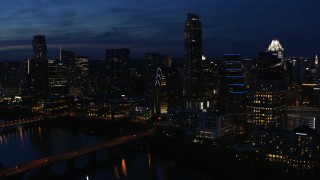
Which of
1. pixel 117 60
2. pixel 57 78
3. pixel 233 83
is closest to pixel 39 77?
pixel 57 78

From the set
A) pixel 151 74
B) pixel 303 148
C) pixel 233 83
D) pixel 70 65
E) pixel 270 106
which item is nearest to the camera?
pixel 303 148

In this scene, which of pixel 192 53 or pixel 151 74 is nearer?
pixel 192 53

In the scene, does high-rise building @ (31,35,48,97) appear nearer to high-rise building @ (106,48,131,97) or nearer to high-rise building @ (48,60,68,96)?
high-rise building @ (48,60,68,96)

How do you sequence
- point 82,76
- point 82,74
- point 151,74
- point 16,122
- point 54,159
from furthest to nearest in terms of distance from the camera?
1. point 82,74
2. point 82,76
3. point 151,74
4. point 16,122
5. point 54,159

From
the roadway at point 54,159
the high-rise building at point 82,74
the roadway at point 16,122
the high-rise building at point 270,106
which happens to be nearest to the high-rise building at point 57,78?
the high-rise building at point 82,74

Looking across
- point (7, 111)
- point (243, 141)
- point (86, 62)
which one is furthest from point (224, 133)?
point (86, 62)

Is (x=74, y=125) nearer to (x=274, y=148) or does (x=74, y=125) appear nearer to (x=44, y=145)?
(x=44, y=145)

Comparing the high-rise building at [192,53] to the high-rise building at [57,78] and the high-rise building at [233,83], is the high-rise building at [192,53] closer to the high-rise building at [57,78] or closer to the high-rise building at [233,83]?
the high-rise building at [233,83]

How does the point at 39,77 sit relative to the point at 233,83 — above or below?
above

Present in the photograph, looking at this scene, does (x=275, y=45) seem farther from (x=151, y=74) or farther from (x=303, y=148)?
(x=303, y=148)

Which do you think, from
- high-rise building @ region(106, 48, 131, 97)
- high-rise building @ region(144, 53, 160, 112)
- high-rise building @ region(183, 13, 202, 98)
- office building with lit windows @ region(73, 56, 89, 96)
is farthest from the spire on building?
office building with lit windows @ region(73, 56, 89, 96)
